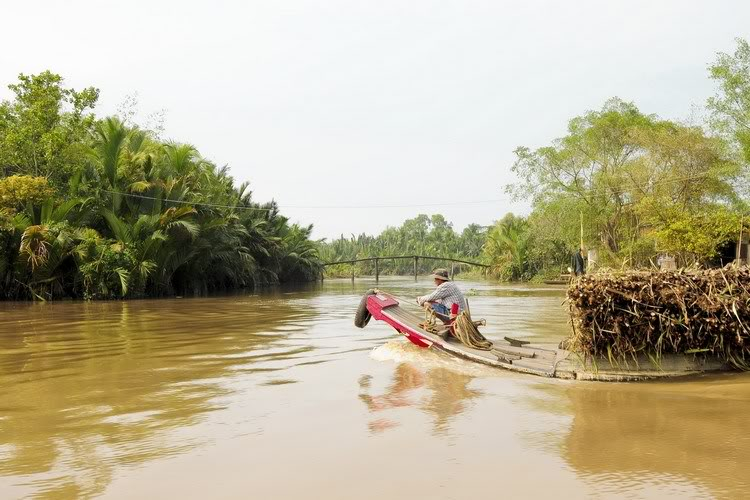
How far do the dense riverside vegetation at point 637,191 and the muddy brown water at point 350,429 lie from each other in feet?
55.3

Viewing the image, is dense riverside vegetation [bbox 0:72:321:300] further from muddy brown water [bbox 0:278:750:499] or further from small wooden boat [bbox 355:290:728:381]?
small wooden boat [bbox 355:290:728:381]

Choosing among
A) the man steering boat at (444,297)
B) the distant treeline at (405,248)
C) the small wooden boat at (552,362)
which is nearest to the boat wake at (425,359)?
the small wooden boat at (552,362)

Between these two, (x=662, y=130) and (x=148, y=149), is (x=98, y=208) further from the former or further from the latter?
(x=662, y=130)

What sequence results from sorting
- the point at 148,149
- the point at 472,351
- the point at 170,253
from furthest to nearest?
the point at 148,149, the point at 170,253, the point at 472,351

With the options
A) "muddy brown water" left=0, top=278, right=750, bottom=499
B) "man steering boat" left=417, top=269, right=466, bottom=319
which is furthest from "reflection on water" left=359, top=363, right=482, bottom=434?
"man steering boat" left=417, top=269, right=466, bottom=319

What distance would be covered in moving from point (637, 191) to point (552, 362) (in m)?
30.9

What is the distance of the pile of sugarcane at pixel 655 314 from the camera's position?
7.71m

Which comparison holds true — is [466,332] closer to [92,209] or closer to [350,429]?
[350,429]

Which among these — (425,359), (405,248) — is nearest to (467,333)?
(425,359)

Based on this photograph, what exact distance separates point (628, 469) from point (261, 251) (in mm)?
37817

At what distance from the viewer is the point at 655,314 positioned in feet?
25.2

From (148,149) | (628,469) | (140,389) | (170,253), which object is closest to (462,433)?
(628,469)

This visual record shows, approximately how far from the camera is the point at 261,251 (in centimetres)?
4159

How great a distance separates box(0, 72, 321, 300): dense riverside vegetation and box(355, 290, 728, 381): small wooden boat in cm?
1887
